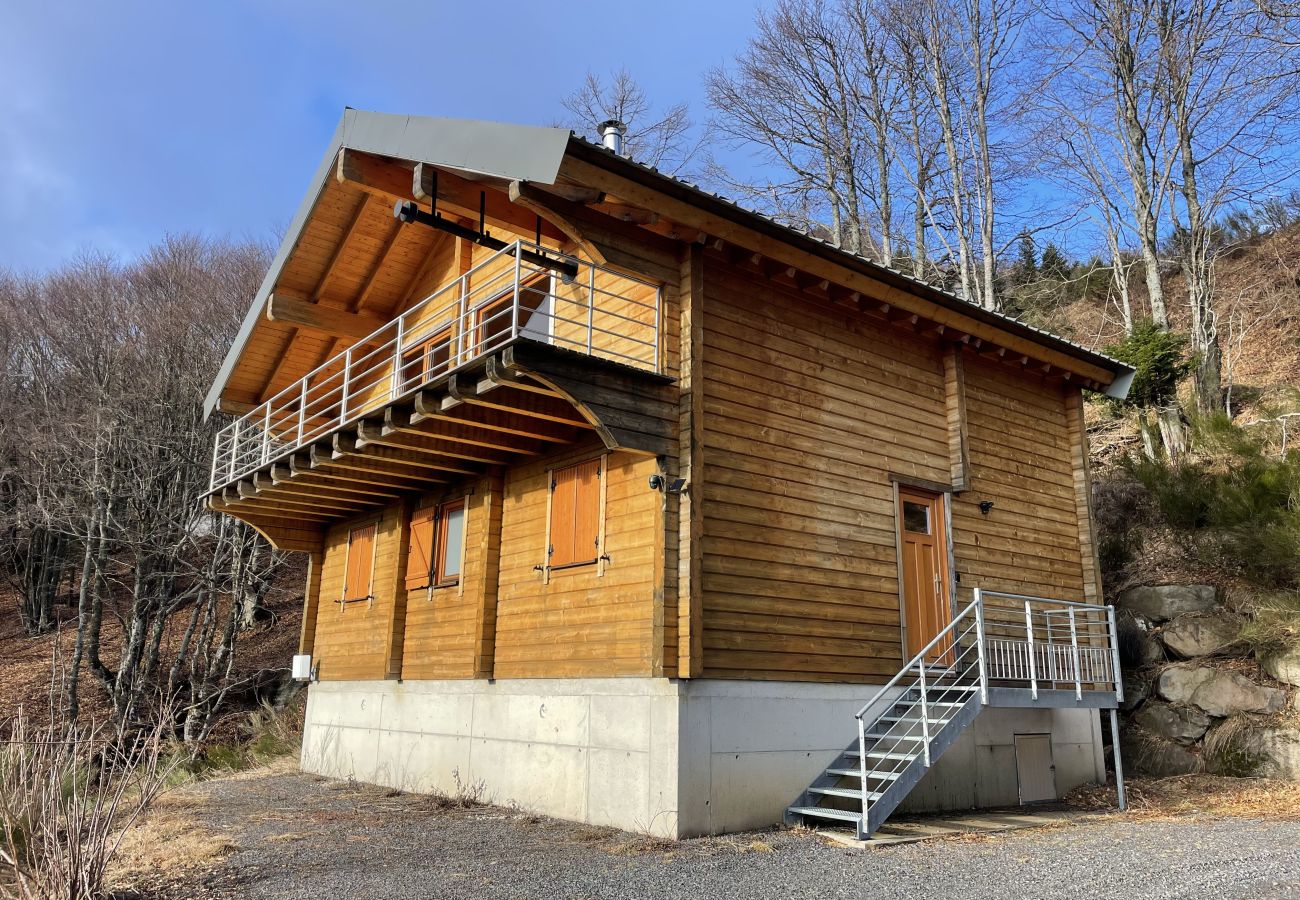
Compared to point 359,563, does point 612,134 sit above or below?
above

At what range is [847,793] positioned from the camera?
902 cm

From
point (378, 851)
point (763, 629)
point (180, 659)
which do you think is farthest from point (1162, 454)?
point (180, 659)

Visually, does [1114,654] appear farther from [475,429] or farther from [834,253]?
[475,429]

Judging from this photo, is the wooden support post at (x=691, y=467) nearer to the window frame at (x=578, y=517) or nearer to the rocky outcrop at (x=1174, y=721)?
the window frame at (x=578, y=517)

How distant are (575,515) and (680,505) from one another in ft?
5.87

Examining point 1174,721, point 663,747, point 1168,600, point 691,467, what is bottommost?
point 663,747

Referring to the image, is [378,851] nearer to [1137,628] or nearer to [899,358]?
[899,358]

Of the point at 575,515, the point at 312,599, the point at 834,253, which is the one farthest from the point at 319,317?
the point at 834,253

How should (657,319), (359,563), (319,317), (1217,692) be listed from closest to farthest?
(657,319) → (1217,692) → (319,317) → (359,563)

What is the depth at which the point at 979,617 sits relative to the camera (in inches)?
386

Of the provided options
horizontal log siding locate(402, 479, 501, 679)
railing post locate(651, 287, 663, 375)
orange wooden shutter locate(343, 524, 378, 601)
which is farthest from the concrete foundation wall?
railing post locate(651, 287, 663, 375)

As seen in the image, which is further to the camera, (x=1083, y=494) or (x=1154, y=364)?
(x=1154, y=364)

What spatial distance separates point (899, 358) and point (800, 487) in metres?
2.89

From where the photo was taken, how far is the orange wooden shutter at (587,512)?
408 inches
